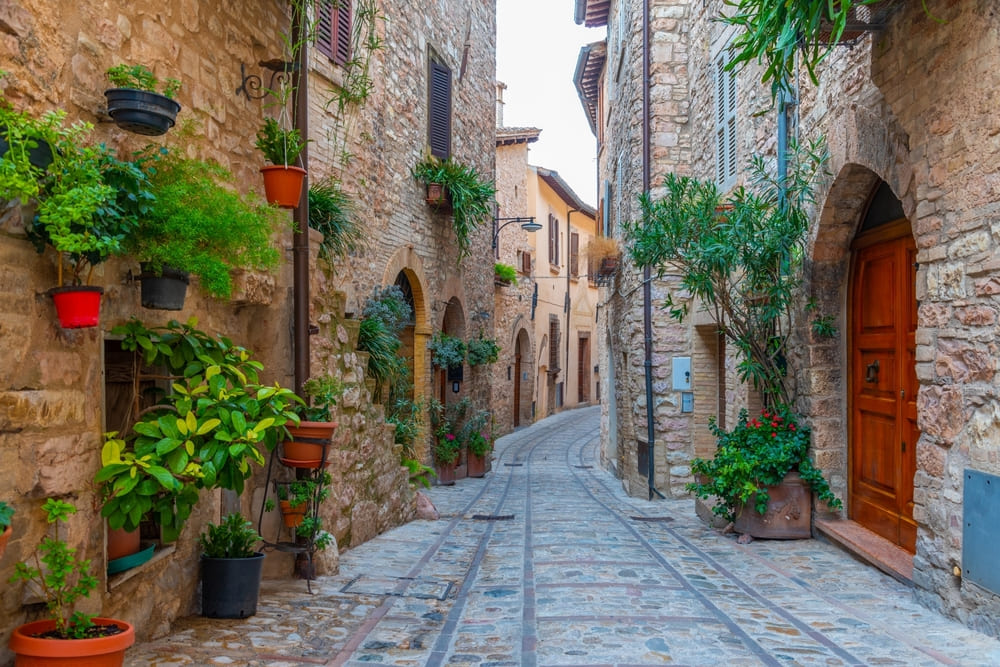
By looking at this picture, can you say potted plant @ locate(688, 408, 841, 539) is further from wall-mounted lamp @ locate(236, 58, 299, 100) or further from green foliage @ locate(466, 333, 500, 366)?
green foliage @ locate(466, 333, 500, 366)

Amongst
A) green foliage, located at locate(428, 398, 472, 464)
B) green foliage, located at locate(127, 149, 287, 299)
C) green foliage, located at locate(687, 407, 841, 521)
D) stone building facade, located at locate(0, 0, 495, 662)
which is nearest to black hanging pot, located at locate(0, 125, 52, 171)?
stone building facade, located at locate(0, 0, 495, 662)

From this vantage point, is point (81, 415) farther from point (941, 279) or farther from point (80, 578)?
point (941, 279)

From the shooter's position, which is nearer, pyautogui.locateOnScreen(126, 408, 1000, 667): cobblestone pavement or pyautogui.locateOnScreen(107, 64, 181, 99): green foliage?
pyautogui.locateOnScreen(107, 64, 181, 99): green foliage

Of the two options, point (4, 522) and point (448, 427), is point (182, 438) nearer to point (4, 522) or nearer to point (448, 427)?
point (4, 522)

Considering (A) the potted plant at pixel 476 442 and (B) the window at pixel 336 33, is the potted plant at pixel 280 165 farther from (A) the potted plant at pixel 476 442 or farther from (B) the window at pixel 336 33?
(A) the potted plant at pixel 476 442

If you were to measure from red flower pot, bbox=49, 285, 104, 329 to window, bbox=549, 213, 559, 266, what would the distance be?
26.3 meters

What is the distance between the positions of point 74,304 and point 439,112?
401 inches

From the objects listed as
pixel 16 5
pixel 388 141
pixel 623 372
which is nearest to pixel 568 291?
pixel 623 372

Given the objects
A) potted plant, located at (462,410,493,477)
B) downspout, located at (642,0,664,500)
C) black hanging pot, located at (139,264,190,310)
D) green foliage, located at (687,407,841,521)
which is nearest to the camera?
black hanging pot, located at (139,264,190,310)

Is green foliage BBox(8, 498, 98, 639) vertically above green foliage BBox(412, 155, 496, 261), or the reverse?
green foliage BBox(412, 155, 496, 261)

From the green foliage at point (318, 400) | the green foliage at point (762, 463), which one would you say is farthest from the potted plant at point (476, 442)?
the green foliage at point (318, 400)

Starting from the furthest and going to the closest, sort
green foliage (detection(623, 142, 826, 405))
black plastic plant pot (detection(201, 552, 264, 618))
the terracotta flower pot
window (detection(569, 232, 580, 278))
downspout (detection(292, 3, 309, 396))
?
window (detection(569, 232, 580, 278)) < green foliage (detection(623, 142, 826, 405)) < downspout (detection(292, 3, 309, 396)) < black plastic plant pot (detection(201, 552, 264, 618)) < the terracotta flower pot

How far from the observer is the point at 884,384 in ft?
20.1

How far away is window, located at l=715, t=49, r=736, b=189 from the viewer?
379 inches
